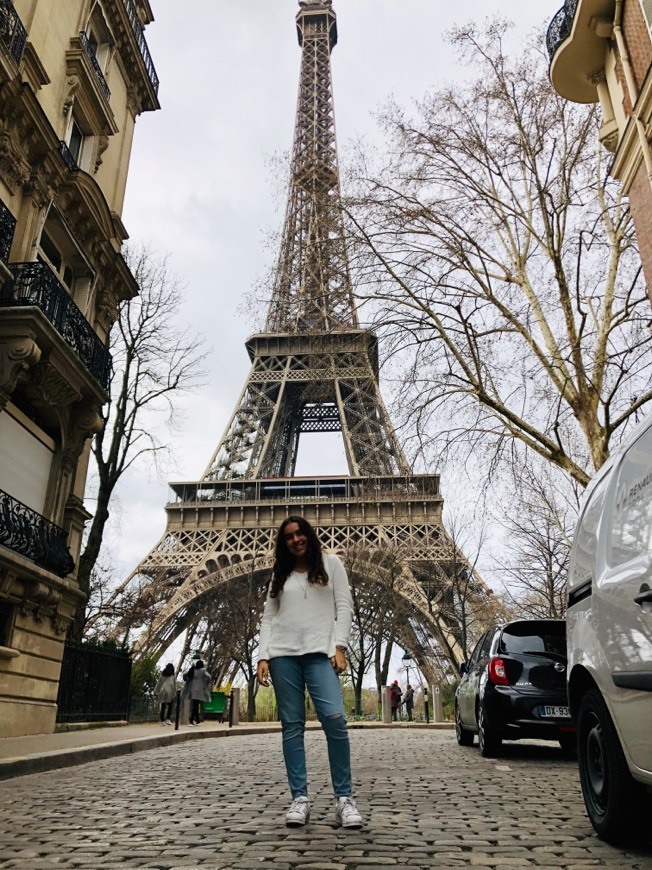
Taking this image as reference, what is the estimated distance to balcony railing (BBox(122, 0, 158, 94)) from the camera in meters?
16.8

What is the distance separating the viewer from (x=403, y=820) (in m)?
4.12

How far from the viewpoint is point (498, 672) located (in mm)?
8062

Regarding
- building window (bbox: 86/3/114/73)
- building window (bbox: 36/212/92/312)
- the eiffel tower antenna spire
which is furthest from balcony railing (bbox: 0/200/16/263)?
building window (bbox: 86/3/114/73)

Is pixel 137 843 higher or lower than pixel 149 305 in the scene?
lower

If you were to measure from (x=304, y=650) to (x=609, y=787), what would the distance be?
5.57 feet

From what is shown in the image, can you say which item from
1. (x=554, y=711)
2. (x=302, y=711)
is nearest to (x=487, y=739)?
(x=554, y=711)

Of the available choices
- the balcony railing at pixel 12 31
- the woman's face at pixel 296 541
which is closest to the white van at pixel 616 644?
the woman's face at pixel 296 541

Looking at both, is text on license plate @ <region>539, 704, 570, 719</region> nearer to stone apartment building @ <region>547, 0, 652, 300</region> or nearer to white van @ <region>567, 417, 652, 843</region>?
white van @ <region>567, 417, 652, 843</region>

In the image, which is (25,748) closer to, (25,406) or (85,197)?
(25,406)

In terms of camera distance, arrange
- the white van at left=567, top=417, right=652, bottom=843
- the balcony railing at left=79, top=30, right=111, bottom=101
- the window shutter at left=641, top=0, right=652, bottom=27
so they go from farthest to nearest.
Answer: the balcony railing at left=79, top=30, right=111, bottom=101, the window shutter at left=641, top=0, right=652, bottom=27, the white van at left=567, top=417, right=652, bottom=843

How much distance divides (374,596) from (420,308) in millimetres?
23522

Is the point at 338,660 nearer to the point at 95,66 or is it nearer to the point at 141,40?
the point at 95,66

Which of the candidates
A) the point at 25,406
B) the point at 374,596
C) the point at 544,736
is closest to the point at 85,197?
the point at 25,406

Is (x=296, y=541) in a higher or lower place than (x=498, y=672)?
higher
